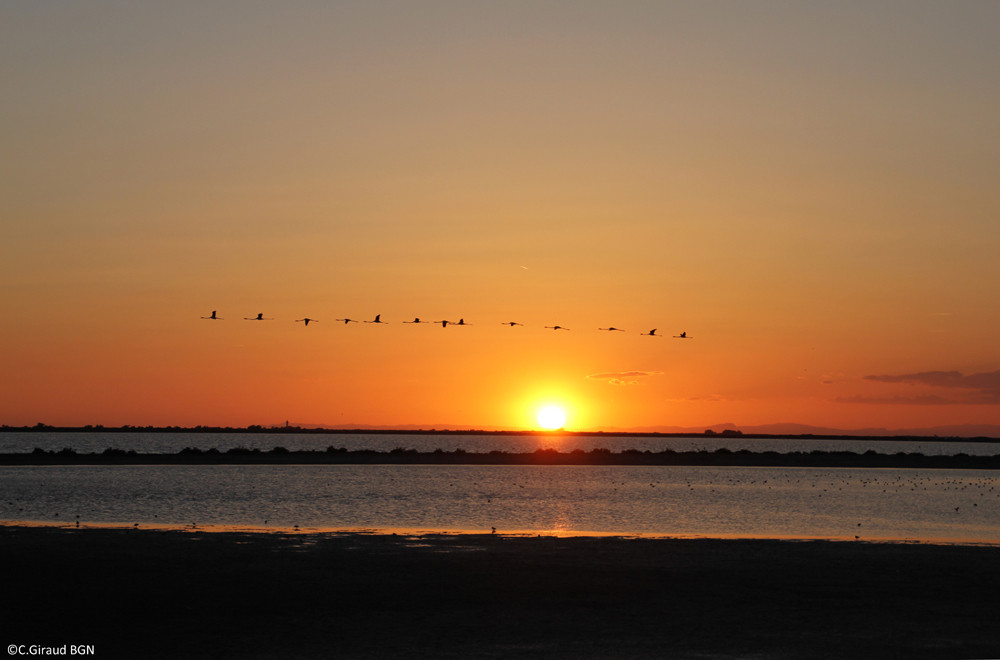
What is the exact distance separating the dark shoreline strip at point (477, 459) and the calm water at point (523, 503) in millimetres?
23693

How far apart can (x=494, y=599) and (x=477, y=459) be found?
111306 mm

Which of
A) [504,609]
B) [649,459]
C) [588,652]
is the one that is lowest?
[588,652]

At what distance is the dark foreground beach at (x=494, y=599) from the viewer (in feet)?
55.3

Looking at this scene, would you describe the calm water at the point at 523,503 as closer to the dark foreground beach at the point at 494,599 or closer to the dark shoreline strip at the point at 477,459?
the dark foreground beach at the point at 494,599

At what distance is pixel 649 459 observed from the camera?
13500 cm

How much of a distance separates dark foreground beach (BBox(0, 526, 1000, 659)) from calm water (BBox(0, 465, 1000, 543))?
31.5ft

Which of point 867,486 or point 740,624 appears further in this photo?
point 867,486

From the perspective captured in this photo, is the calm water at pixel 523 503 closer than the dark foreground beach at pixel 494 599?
No

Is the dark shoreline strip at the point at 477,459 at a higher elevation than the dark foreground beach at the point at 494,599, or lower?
higher

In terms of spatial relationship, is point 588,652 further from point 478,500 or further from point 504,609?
point 478,500

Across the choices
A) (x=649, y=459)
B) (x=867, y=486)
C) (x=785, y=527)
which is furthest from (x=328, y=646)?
(x=649, y=459)

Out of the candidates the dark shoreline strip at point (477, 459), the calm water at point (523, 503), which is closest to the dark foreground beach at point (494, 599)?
the calm water at point (523, 503)

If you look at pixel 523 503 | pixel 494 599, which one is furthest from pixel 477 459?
pixel 494 599

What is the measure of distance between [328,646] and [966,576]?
1647 centimetres
